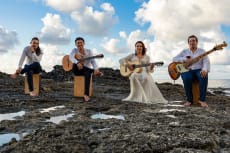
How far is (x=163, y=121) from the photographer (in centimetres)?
591

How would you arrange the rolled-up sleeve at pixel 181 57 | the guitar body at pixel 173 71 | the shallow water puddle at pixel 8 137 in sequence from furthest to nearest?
the guitar body at pixel 173 71, the rolled-up sleeve at pixel 181 57, the shallow water puddle at pixel 8 137

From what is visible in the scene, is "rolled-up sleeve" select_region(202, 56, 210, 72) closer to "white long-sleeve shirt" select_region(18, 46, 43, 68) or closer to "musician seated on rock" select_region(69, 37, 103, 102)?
"musician seated on rock" select_region(69, 37, 103, 102)

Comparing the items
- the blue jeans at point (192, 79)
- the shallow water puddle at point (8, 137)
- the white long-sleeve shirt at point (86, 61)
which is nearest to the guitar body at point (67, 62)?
the white long-sleeve shirt at point (86, 61)

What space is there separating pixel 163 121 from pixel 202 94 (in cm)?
364

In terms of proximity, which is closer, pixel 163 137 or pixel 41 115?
pixel 163 137

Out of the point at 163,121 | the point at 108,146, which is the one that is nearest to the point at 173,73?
the point at 163,121

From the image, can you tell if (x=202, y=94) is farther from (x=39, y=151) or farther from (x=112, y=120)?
(x=39, y=151)

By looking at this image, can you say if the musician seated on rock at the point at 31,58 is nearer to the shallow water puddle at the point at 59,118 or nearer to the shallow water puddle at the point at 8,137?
the shallow water puddle at the point at 59,118

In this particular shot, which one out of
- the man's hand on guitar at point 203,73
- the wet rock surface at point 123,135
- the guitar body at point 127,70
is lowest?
the wet rock surface at point 123,135

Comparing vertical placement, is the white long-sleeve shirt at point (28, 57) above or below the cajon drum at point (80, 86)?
above

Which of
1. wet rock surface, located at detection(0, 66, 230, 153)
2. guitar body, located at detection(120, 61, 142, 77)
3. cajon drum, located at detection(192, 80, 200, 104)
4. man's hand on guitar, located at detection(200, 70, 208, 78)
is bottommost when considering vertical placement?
wet rock surface, located at detection(0, 66, 230, 153)

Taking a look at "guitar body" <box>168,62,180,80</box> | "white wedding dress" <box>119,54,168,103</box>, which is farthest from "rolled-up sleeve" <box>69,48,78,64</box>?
"guitar body" <box>168,62,180,80</box>

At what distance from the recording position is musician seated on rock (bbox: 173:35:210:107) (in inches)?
359

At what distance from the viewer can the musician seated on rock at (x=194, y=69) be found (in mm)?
9109
